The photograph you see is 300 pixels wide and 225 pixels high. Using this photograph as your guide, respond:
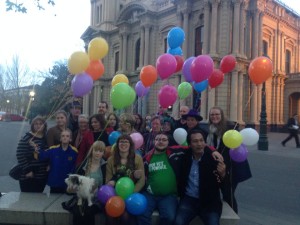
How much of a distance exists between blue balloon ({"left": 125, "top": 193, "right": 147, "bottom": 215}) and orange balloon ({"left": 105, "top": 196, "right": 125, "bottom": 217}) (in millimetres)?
81

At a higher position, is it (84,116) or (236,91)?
(236,91)

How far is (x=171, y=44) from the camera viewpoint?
7.65 metres

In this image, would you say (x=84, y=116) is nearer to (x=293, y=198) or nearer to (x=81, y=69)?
(x=81, y=69)

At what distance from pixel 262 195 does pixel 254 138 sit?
3.02m

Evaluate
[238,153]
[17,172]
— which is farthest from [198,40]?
[17,172]

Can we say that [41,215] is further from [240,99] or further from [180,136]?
[240,99]

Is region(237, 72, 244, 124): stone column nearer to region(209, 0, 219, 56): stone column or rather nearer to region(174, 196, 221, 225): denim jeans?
region(209, 0, 219, 56): stone column

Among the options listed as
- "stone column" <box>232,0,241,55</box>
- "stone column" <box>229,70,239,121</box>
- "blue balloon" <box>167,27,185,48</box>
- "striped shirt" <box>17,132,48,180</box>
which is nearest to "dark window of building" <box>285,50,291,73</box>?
"stone column" <box>232,0,241,55</box>

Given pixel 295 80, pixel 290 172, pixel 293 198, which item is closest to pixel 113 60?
pixel 295 80

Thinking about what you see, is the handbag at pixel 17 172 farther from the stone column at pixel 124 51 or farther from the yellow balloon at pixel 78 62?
the stone column at pixel 124 51

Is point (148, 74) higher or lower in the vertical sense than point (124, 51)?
lower

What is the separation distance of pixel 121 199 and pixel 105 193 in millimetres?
238

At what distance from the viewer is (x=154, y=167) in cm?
441

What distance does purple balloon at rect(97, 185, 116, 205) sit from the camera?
416 cm
